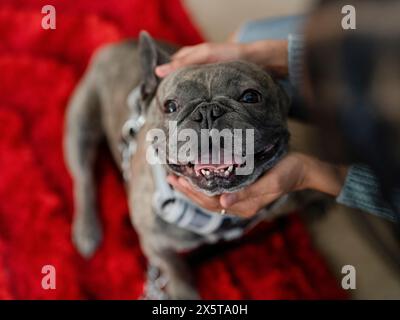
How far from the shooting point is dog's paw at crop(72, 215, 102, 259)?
2258 mm

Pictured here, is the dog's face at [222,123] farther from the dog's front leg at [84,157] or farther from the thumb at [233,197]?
the dog's front leg at [84,157]

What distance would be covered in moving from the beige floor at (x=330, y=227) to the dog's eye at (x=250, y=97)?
0.55 ft

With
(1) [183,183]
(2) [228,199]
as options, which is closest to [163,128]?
(1) [183,183]

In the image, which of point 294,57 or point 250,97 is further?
point 294,57

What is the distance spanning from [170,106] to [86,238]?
1038 mm

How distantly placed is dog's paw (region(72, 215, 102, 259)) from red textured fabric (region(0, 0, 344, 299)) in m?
0.04

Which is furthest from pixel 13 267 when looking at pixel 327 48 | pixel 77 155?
pixel 327 48

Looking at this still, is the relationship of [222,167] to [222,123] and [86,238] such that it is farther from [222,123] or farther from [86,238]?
[86,238]

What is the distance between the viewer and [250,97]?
140 cm

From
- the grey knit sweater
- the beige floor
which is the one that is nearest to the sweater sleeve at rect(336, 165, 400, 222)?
the grey knit sweater

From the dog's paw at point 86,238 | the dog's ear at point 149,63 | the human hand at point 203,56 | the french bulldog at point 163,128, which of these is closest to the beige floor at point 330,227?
the french bulldog at point 163,128

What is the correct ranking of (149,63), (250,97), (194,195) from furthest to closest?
(149,63), (194,195), (250,97)

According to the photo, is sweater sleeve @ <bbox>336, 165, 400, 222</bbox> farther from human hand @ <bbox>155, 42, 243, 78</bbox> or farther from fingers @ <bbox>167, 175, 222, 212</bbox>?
human hand @ <bbox>155, 42, 243, 78</bbox>

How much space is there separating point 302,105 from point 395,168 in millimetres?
606
